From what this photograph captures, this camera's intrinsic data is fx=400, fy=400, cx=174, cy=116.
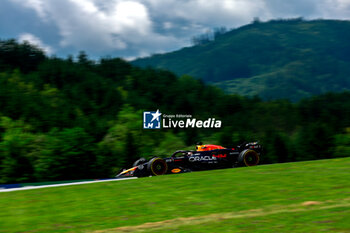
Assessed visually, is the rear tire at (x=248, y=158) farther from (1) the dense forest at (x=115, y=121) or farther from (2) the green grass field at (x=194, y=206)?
(1) the dense forest at (x=115, y=121)

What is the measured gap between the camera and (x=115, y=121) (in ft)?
165

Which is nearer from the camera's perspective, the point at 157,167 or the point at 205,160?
the point at 157,167

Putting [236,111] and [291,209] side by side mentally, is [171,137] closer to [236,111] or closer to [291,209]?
[236,111]

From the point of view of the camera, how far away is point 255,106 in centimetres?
7062

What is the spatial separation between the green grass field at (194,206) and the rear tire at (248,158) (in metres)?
4.73

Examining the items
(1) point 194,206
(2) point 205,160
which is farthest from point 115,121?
(1) point 194,206

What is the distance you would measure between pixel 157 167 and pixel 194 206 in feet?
24.7

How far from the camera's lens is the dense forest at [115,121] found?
33625 millimetres

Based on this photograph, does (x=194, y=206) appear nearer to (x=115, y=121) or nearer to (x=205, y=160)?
(x=205, y=160)

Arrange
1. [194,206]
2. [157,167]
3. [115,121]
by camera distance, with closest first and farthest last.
A: [194,206] < [157,167] < [115,121]

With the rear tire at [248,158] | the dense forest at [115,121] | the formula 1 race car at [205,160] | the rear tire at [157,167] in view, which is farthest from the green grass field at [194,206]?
the dense forest at [115,121]

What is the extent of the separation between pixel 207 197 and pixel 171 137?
110ft

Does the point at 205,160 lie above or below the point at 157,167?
above

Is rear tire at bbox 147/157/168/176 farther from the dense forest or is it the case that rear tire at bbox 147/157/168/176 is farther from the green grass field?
the dense forest
